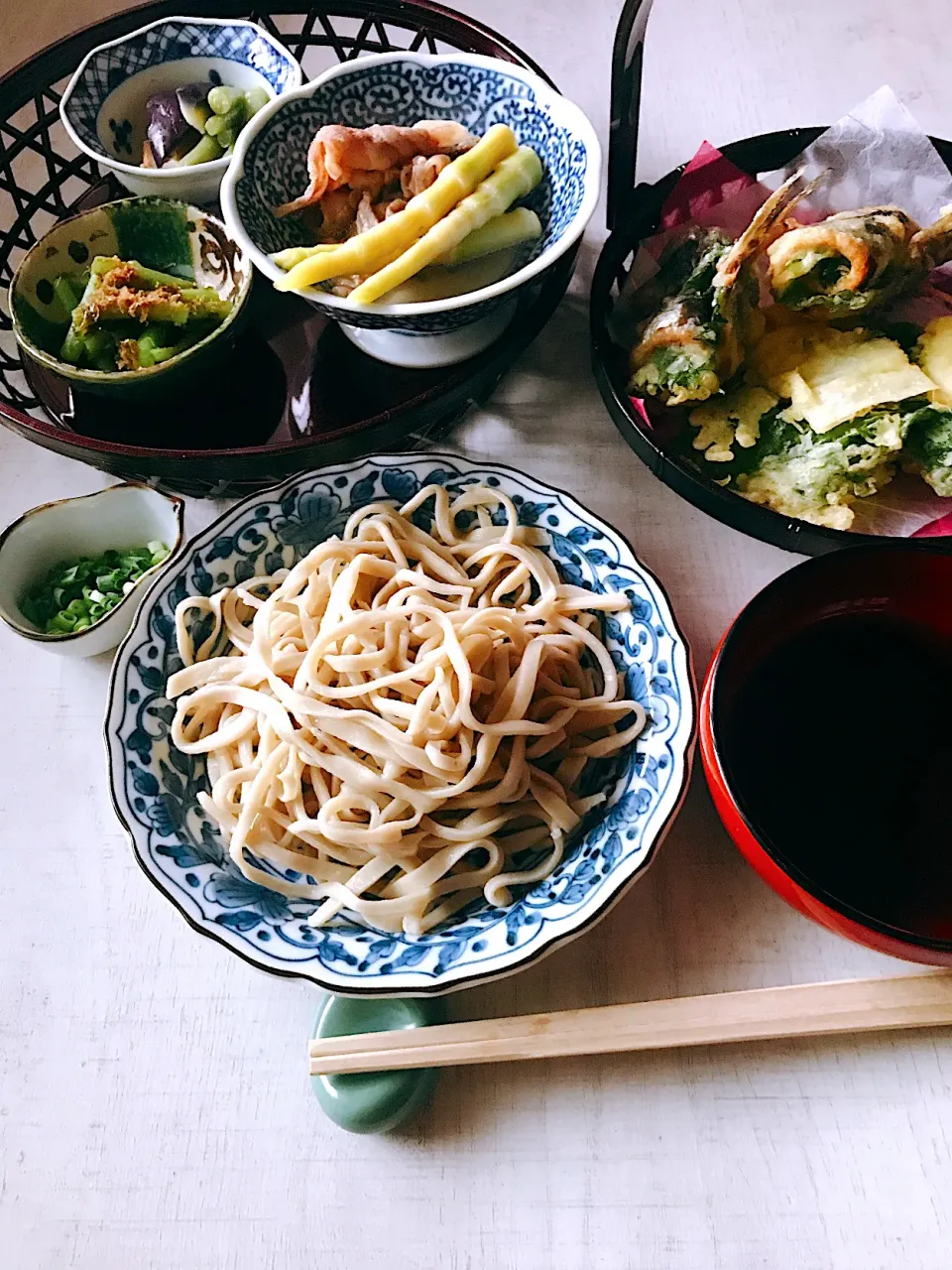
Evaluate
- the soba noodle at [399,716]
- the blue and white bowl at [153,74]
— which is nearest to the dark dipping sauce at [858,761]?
the soba noodle at [399,716]

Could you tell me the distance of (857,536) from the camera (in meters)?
0.98

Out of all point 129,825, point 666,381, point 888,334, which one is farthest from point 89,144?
point 888,334

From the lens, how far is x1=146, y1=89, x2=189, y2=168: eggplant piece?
49.8 inches

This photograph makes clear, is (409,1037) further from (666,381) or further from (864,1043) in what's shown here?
(666,381)

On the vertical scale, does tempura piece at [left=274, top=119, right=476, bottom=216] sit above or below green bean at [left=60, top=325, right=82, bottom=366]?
above

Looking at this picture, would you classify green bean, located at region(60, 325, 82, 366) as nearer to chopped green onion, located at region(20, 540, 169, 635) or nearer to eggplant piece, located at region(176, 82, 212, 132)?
chopped green onion, located at region(20, 540, 169, 635)

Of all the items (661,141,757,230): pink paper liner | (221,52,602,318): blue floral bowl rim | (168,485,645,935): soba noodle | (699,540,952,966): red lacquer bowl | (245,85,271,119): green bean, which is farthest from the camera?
(245,85,271,119): green bean

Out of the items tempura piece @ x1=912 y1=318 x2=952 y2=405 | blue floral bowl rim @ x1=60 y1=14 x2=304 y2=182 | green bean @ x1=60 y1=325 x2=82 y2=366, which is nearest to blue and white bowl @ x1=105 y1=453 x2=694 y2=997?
green bean @ x1=60 y1=325 x2=82 y2=366

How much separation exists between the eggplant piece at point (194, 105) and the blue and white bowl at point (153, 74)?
0.06m

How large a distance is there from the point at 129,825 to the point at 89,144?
96 centimetres

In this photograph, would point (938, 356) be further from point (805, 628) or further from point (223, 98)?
point (223, 98)

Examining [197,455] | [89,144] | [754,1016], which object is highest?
[89,144]

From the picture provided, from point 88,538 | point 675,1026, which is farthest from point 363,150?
point 675,1026

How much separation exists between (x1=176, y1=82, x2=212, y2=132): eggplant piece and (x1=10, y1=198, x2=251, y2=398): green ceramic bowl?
0.18 meters
